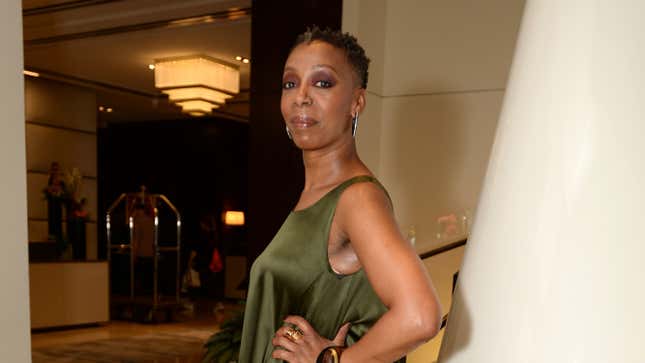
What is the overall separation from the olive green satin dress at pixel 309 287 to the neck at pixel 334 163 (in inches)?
2.3

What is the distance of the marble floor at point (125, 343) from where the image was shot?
5.73 metres

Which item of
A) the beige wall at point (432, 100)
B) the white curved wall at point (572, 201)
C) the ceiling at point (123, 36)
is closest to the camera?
the white curved wall at point (572, 201)

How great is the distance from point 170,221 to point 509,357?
11635 millimetres

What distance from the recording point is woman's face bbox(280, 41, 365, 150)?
994 millimetres

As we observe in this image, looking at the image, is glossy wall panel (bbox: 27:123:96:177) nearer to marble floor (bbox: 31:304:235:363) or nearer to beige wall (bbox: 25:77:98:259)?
beige wall (bbox: 25:77:98:259)

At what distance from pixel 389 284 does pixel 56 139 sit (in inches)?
358

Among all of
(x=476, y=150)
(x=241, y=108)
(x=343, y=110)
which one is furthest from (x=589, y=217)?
(x=241, y=108)

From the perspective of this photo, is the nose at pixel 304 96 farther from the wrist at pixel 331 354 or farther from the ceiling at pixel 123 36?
the ceiling at pixel 123 36

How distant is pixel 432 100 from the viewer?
315cm

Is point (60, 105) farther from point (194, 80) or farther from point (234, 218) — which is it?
point (234, 218)

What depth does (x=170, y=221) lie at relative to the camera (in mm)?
11867

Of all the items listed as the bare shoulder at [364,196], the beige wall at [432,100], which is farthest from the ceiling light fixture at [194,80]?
the bare shoulder at [364,196]

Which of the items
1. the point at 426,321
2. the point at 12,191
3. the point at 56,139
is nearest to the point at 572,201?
the point at 426,321

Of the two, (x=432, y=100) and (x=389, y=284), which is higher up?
(x=432, y=100)
